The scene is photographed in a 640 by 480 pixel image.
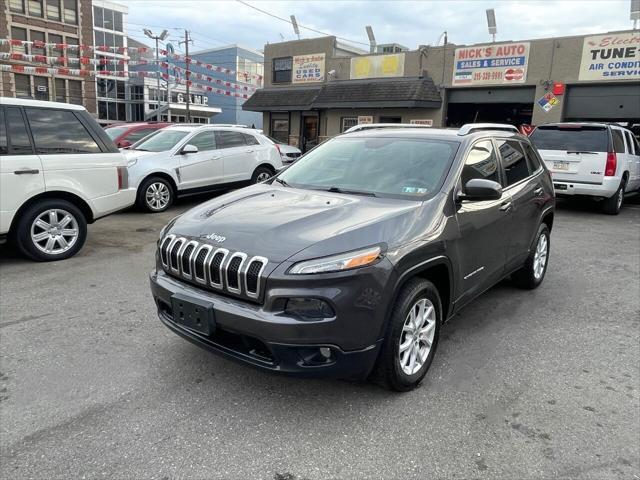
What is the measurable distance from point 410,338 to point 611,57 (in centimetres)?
1672

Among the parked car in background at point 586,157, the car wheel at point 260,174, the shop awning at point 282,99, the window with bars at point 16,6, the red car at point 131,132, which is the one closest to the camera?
the parked car in background at point 586,157

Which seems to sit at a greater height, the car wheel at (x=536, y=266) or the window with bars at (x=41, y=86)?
the window with bars at (x=41, y=86)

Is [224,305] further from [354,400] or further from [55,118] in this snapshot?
[55,118]

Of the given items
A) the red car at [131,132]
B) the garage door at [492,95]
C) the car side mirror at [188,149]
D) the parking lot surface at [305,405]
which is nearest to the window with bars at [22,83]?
the red car at [131,132]

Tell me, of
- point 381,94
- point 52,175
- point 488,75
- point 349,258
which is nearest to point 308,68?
point 381,94

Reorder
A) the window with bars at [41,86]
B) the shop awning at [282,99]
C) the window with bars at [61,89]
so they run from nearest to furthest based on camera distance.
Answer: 1. the shop awning at [282,99]
2. the window with bars at [41,86]
3. the window with bars at [61,89]

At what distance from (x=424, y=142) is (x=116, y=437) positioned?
298 centimetres

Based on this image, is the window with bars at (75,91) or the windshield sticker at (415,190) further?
the window with bars at (75,91)

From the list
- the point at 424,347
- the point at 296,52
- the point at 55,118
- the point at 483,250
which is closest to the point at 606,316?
the point at 483,250

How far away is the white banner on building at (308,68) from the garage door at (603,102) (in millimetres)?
10799

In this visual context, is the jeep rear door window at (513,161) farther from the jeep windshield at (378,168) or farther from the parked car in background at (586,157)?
the parked car in background at (586,157)

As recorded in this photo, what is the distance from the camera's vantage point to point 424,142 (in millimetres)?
3949

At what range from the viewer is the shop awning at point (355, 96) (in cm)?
1927

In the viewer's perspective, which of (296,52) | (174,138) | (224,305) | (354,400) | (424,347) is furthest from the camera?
(296,52)
